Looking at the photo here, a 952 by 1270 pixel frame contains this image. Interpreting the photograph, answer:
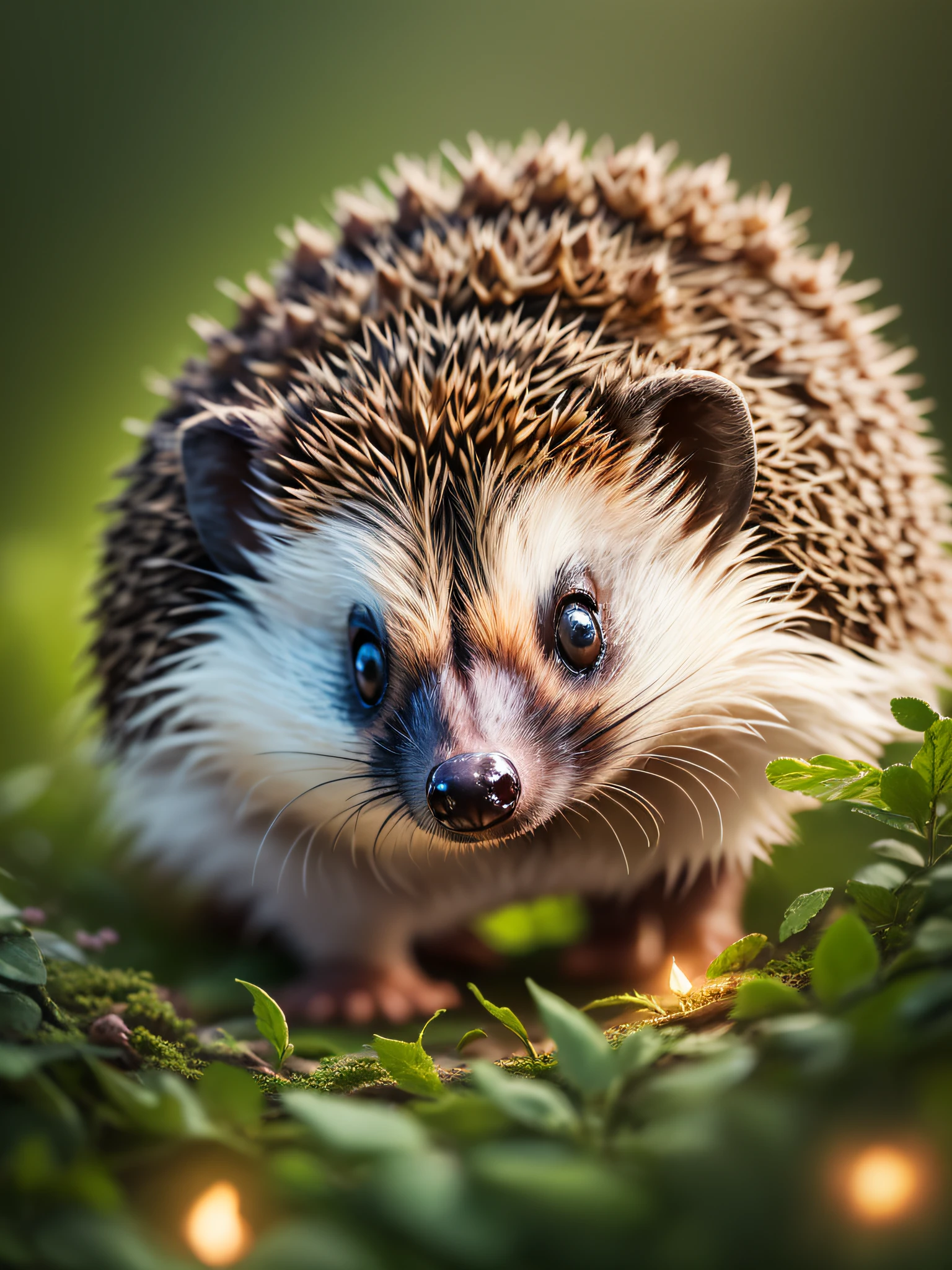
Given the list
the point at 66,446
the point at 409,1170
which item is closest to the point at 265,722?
the point at 409,1170

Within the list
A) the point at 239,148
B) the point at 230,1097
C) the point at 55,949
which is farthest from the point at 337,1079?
the point at 239,148

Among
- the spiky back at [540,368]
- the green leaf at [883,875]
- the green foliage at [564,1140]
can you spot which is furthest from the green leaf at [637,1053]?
the spiky back at [540,368]

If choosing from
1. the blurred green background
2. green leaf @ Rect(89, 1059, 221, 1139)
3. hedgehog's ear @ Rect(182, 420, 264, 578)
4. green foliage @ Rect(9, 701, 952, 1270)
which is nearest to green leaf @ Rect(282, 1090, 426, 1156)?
green foliage @ Rect(9, 701, 952, 1270)

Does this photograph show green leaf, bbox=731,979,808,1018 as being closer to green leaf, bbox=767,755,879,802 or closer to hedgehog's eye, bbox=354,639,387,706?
green leaf, bbox=767,755,879,802

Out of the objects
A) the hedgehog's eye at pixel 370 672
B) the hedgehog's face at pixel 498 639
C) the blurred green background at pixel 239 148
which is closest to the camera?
the hedgehog's face at pixel 498 639

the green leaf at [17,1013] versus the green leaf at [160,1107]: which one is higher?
the green leaf at [160,1107]

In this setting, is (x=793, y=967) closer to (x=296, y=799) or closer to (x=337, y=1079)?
(x=337, y=1079)

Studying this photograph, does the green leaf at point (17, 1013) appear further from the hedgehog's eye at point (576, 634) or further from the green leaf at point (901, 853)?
the green leaf at point (901, 853)
